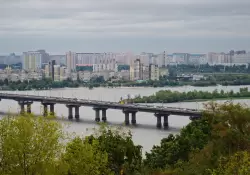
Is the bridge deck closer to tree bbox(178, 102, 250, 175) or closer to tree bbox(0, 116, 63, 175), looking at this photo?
tree bbox(178, 102, 250, 175)

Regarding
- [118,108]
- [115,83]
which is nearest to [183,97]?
[118,108]

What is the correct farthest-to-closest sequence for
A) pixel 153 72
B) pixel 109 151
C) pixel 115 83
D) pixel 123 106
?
pixel 153 72
pixel 115 83
pixel 123 106
pixel 109 151

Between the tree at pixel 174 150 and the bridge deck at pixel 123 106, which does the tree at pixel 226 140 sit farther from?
the bridge deck at pixel 123 106

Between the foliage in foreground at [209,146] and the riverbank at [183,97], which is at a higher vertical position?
the foliage in foreground at [209,146]

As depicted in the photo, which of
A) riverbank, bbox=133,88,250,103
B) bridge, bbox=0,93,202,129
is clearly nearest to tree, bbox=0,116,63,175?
bridge, bbox=0,93,202,129

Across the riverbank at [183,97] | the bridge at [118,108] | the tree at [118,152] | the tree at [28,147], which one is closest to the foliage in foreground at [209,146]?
the tree at [118,152]

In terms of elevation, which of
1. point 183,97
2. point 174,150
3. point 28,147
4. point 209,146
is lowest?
point 183,97

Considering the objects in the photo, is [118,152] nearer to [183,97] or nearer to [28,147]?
[28,147]

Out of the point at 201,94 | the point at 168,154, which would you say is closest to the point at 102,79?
the point at 201,94
